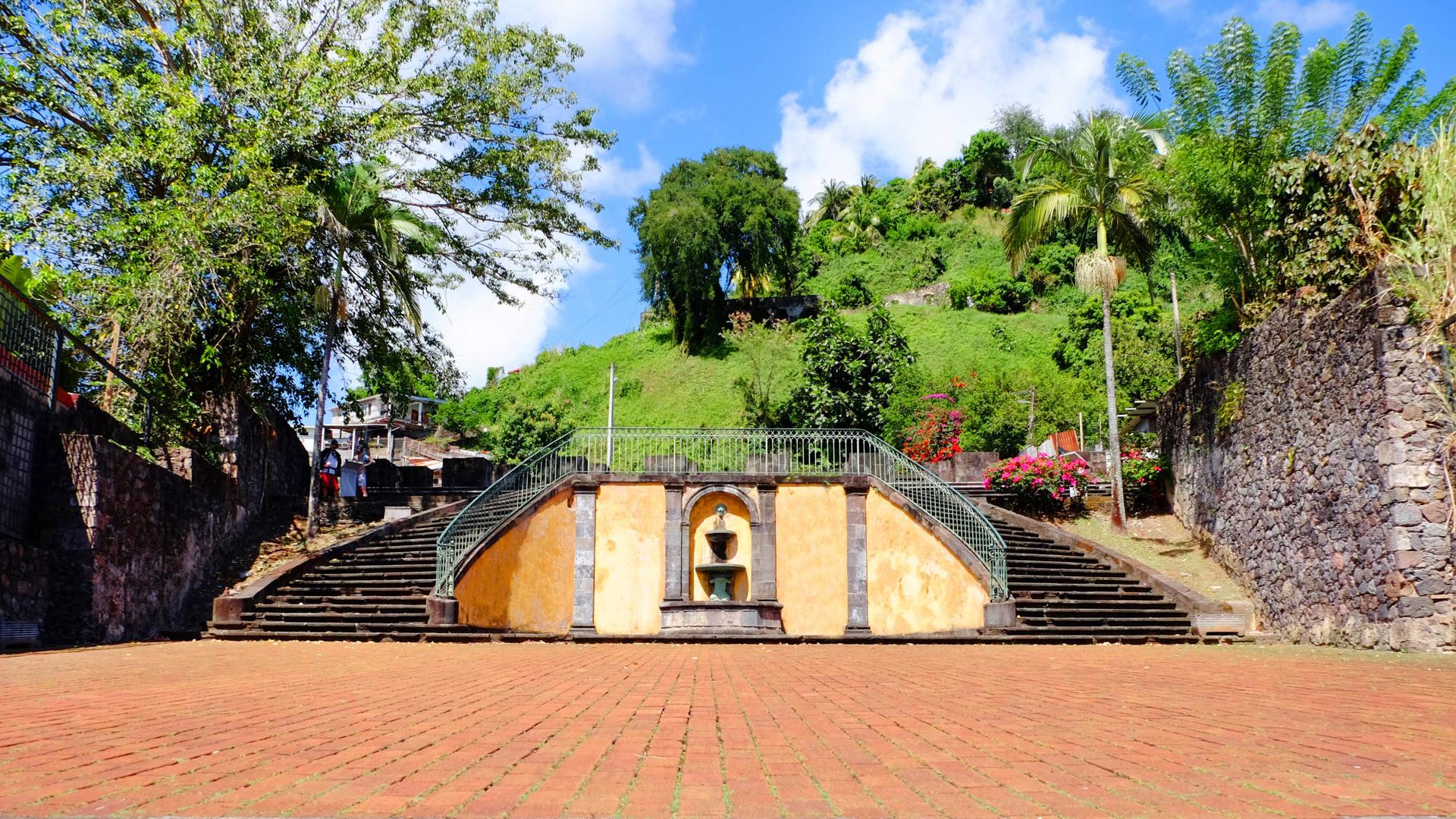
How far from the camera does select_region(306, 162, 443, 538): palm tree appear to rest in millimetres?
18656

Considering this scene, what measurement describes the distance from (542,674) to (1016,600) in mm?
9357

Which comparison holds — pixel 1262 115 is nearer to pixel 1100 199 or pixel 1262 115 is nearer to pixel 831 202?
pixel 1100 199

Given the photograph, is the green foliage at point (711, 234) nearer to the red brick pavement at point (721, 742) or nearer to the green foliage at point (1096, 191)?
the green foliage at point (1096, 191)

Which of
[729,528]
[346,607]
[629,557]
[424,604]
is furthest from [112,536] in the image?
[729,528]

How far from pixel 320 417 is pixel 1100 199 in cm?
1610

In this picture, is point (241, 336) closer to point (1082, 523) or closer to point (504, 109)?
point (504, 109)

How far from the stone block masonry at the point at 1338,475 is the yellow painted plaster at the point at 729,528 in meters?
8.16

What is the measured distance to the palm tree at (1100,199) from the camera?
18.9 metres

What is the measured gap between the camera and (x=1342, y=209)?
1280 centimetres

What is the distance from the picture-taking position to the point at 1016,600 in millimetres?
15383

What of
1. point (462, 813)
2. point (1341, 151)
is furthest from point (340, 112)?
point (462, 813)

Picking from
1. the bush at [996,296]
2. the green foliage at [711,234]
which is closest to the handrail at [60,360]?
the green foliage at [711,234]

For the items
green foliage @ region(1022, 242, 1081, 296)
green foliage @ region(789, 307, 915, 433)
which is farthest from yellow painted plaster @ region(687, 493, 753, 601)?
green foliage @ region(1022, 242, 1081, 296)

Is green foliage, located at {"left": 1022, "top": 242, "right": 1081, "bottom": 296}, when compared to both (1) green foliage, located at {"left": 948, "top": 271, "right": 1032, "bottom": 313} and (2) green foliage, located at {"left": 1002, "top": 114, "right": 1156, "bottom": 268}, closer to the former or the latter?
(1) green foliage, located at {"left": 948, "top": 271, "right": 1032, "bottom": 313}
